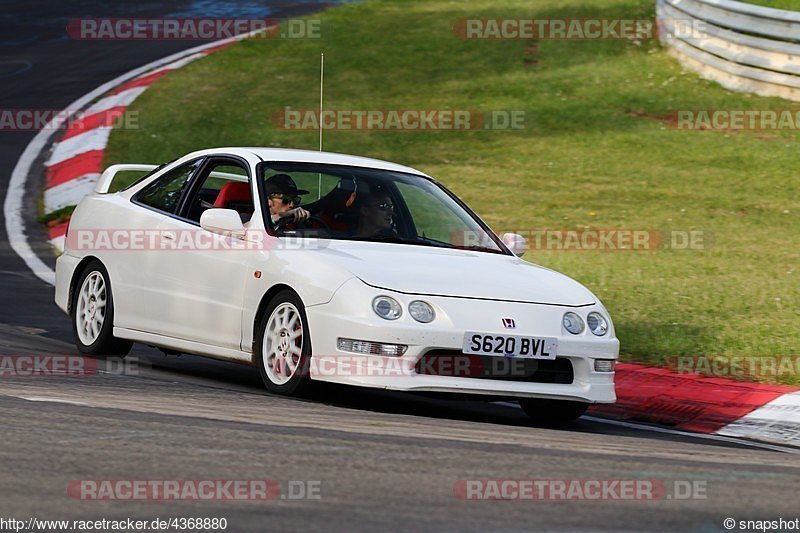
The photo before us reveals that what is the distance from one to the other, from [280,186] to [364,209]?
519mm

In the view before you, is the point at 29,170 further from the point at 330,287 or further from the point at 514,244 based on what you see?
the point at 330,287

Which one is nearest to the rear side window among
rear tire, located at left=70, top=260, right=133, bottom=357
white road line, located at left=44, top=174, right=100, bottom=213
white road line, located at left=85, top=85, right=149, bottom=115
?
rear tire, located at left=70, top=260, right=133, bottom=357

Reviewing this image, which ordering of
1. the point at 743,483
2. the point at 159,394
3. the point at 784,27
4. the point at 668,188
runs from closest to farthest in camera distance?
the point at 743,483 → the point at 159,394 → the point at 668,188 → the point at 784,27

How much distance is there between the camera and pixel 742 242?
13523 mm

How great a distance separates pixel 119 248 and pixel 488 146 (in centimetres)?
1031

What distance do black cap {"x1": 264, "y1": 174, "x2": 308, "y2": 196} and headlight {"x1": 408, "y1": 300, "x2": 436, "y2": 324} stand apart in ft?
4.93

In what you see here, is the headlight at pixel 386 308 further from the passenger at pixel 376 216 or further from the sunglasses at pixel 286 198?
the sunglasses at pixel 286 198

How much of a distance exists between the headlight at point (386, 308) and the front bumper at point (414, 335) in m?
0.03

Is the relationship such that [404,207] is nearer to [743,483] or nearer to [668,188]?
[743,483]

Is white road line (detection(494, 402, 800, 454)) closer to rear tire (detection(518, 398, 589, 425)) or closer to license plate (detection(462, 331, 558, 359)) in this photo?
rear tire (detection(518, 398, 589, 425))

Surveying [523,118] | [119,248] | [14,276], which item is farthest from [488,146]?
[119,248]

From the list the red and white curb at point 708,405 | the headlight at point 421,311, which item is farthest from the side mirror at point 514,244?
the headlight at point 421,311

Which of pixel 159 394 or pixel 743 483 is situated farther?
pixel 159 394

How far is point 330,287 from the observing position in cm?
728
